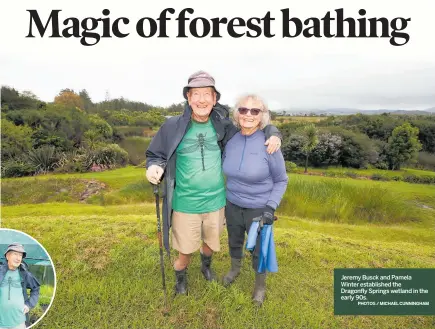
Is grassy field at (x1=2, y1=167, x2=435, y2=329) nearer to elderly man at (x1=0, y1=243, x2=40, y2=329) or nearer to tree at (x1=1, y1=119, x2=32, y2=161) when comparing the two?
elderly man at (x1=0, y1=243, x2=40, y2=329)

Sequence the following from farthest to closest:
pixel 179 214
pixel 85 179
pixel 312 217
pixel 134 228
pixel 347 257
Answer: pixel 85 179 → pixel 312 217 → pixel 134 228 → pixel 347 257 → pixel 179 214

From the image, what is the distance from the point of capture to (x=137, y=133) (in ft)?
66.8

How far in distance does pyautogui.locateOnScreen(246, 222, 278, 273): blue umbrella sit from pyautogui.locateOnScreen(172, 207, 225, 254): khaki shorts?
0.43 m

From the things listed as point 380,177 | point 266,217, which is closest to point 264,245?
point 266,217

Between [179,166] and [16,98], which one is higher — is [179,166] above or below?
below

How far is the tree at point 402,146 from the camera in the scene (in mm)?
15165

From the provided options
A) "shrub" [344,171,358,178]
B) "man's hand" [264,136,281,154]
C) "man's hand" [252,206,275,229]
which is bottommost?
"shrub" [344,171,358,178]

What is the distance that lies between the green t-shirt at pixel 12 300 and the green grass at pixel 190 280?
0.93 feet

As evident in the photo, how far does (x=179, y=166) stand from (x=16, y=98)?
70.9 feet

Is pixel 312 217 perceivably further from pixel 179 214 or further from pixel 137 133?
pixel 137 133

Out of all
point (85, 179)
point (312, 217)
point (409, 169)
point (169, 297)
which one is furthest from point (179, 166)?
point (409, 169)

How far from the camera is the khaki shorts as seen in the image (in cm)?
321

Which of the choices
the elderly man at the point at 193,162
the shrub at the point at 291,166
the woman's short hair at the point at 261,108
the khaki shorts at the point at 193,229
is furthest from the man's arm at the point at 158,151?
the shrub at the point at 291,166

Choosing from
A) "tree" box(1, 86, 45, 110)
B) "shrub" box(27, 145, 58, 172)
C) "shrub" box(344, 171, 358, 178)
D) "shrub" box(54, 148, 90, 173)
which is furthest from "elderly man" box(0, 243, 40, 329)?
"tree" box(1, 86, 45, 110)
